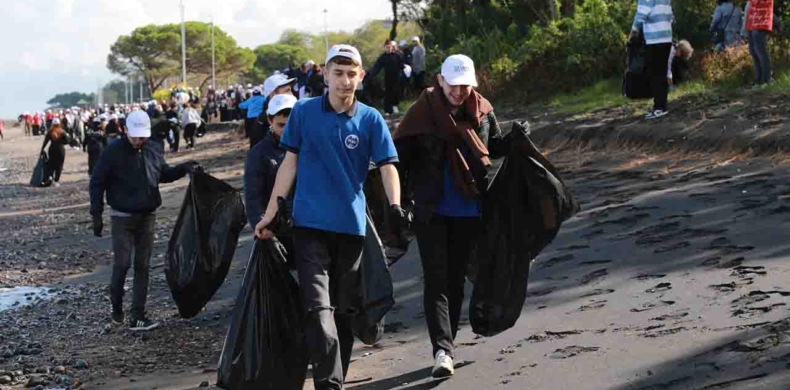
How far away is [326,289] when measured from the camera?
19.9 ft

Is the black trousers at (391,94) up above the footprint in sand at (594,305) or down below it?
above

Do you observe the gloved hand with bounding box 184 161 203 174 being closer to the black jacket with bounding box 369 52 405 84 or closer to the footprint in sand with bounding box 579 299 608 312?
the footprint in sand with bounding box 579 299 608 312

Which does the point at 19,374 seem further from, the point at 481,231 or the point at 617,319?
the point at 617,319

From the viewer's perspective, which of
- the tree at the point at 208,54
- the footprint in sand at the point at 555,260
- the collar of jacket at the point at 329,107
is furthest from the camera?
the tree at the point at 208,54

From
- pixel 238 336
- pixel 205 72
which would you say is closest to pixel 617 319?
pixel 238 336

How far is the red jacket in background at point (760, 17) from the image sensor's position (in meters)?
14.9

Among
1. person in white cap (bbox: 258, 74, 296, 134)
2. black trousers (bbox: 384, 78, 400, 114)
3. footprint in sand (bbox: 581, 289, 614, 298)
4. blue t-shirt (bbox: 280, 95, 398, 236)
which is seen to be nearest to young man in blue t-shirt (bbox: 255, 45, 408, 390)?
blue t-shirt (bbox: 280, 95, 398, 236)

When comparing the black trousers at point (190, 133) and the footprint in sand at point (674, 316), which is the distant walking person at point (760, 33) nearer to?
the footprint in sand at point (674, 316)

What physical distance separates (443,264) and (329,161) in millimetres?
1123

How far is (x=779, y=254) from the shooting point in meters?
8.23

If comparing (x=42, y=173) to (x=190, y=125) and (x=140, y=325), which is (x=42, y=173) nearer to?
(x=190, y=125)

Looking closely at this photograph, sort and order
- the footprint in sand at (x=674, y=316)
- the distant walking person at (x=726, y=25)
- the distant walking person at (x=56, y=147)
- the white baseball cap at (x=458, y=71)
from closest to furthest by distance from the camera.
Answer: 1. the white baseball cap at (x=458, y=71)
2. the footprint in sand at (x=674, y=316)
3. the distant walking person at (x=726, y=25)
4. the distant walking person at (x=56, y=147)

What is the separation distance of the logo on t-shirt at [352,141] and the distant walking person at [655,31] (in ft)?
27.3

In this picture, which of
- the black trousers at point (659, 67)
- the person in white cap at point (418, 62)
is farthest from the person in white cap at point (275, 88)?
the person in white cap at point (418, 62)
